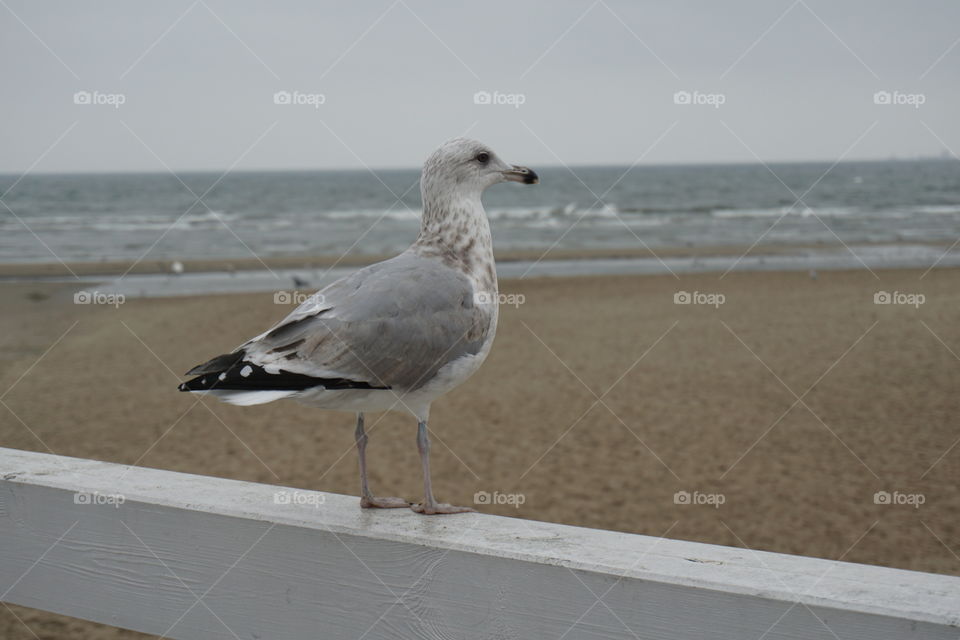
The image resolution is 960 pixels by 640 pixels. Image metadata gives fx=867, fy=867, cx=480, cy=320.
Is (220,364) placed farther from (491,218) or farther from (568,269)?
(491,218)

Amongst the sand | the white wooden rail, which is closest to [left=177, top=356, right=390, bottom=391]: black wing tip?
the white wooden rail

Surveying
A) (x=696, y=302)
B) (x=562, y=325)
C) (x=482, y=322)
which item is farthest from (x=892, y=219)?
(x=482, y=322)

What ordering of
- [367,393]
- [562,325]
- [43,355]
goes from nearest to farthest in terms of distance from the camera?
[367,393] → [43,355] → [562,325]

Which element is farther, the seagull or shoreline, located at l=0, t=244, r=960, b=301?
shoreline, located at l=0, t=244, r=960, b=301

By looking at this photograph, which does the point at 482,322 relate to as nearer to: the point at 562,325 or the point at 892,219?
the point at 562,325

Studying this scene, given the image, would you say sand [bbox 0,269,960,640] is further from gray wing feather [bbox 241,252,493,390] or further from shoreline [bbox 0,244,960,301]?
shoreline [bbox 0,244,960,301]

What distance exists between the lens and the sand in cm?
653

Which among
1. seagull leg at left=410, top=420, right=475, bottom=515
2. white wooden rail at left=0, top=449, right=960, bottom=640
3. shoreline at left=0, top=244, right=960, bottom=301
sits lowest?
white wooden rail at left=0, top=449, right=960, bottom=640

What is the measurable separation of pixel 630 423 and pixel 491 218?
2698 cm

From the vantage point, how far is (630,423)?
341 inches

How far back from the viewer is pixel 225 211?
41.5 metres

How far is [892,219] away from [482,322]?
3663 centimetres

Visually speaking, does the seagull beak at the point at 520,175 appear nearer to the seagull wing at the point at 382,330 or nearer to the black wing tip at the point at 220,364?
the seagull wing at the point at 382,330

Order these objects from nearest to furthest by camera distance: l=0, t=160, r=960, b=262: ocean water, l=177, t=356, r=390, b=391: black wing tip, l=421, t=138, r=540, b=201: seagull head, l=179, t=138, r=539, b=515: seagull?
l=177, t=356, r=390, b=391: black wing tip < l=179, t=138, r=539, b=515: seagull < l=421, t=138, r=540, b=201: seagull head < l=0, t=160, r=960, b=262: ocean water
